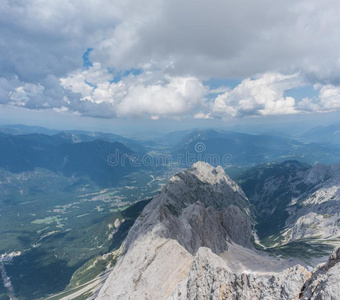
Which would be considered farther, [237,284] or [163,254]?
[163,254]

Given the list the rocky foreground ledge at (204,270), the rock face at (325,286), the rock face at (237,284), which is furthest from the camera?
the rock face at (237,284)

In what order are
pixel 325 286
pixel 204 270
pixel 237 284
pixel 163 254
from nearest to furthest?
pixel 325 286 → pixel 237 284 → pixel 204 270 → pixel 163 254

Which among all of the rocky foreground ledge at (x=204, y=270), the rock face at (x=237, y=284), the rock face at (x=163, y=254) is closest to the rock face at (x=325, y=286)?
the rocky foreground ledge at (x=204, y=270)

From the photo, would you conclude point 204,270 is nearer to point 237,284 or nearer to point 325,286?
point 237,284

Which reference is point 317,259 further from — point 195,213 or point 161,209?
point 161,209

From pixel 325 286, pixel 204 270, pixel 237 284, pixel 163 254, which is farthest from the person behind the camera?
pixel 163 254

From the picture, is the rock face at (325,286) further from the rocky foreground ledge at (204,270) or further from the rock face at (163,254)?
the rock face at (163,254)

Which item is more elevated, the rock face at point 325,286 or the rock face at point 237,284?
the rock face at point 325,286

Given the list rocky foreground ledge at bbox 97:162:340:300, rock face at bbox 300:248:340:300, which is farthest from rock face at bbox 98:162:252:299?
rock face at bbox 300:248:340:300

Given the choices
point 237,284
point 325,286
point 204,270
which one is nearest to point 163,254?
point 204,270

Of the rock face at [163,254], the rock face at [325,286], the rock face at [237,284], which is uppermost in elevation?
the rock face at [325,286]

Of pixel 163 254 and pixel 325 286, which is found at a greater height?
pixel 325 286
